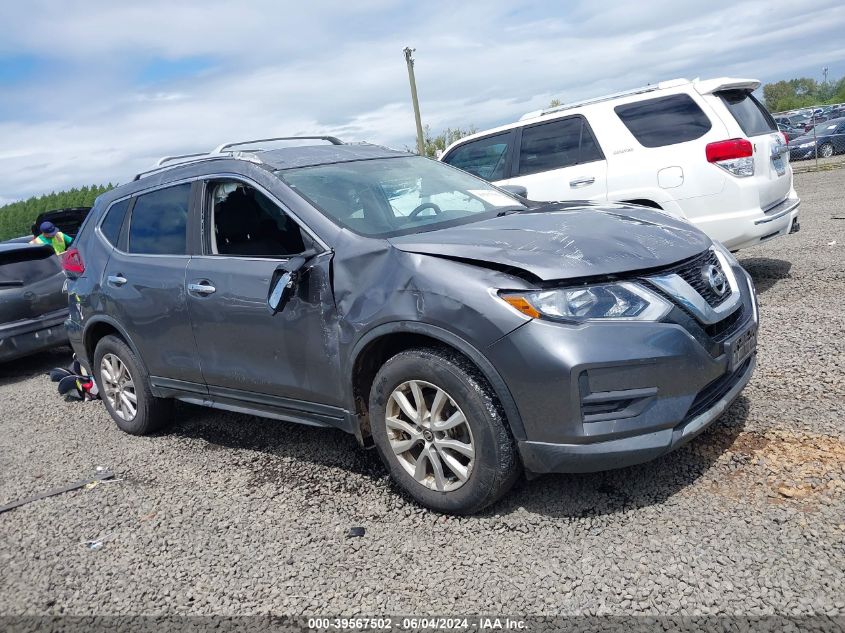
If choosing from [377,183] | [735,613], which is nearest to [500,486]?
[735,613]

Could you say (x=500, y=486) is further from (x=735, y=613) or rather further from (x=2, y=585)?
(x=2, y=585)

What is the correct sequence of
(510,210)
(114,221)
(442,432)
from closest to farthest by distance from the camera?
(442,432), (510,210), (114,221)

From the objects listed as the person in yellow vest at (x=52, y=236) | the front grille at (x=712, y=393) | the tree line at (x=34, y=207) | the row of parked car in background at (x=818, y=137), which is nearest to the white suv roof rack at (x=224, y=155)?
the front grille at (x=712, y=393)

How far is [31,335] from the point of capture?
26.9ft

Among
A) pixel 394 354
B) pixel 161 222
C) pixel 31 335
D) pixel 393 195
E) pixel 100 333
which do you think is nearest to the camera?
pixel 394 354

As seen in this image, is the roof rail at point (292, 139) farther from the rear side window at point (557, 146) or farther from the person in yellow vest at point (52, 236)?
the person in yellow vest at point (52, 236)

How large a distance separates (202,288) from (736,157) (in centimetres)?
476

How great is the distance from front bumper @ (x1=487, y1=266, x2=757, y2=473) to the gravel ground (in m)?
0.40

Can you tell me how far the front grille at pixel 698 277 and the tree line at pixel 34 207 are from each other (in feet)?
175

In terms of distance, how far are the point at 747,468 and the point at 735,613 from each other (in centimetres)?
111

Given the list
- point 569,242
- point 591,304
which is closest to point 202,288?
point 569,242

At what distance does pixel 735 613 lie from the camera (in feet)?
8.25

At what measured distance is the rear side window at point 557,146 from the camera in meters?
7.39

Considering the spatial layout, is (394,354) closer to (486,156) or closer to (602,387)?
(602,387)
